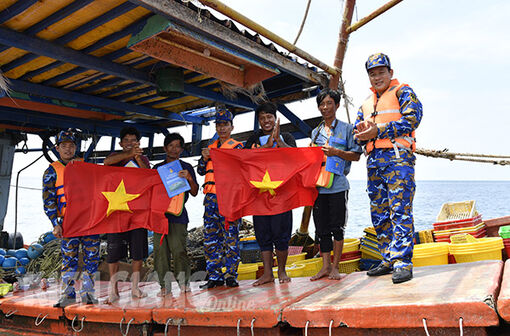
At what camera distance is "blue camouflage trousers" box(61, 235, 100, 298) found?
4359 millimetres

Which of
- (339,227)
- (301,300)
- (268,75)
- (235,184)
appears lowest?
(301,300)

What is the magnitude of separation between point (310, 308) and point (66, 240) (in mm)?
3153

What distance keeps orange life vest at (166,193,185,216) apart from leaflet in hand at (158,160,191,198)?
0.05 metres

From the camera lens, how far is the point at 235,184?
4344 mm

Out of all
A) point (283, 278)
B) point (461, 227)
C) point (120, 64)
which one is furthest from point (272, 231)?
point (461, 227)

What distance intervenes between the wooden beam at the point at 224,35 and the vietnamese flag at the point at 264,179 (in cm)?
138

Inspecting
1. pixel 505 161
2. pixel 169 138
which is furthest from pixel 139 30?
pixel 505 161

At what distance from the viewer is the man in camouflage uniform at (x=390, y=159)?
3.31m

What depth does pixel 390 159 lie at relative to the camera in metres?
3.43

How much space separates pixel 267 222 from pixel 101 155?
8.29 meters

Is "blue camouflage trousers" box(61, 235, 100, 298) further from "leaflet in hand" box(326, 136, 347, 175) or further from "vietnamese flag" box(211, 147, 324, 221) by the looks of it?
"leaflet in hand" box(326, 136, 347, 175)

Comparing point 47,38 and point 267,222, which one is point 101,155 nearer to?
point 47,38

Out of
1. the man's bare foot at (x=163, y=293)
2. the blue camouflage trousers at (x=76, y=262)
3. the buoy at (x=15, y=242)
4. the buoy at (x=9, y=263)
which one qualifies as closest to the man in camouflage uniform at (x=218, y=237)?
the man's bare foot at (x=163, y=293)

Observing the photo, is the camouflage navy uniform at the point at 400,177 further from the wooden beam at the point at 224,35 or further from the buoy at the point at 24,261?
the buoy at the point at 24,261
